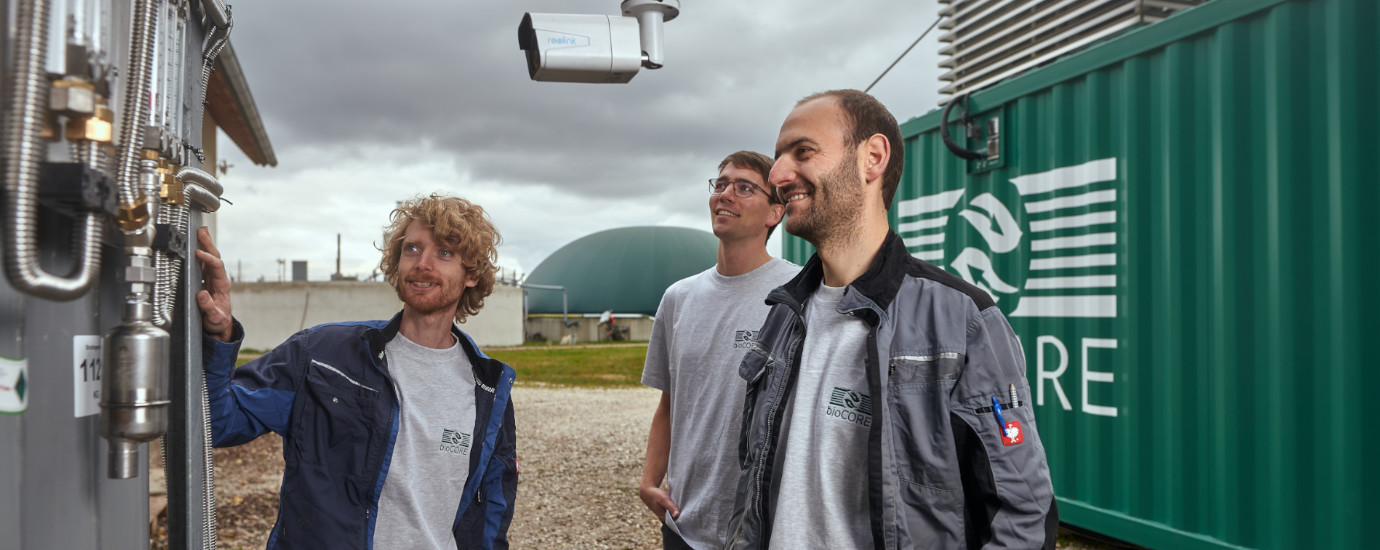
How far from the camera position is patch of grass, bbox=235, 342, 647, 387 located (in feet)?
52.1

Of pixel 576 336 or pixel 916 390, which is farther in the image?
pixel 576 336

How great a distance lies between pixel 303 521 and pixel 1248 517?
3639 mm

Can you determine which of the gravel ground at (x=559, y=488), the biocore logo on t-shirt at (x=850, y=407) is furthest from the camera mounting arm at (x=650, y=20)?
the gravel ground at (x=559, y=488)

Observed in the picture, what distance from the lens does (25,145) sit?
0.76 m

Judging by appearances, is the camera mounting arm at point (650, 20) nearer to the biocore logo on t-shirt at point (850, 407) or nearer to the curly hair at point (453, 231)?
the curly hair at point (453, 231)

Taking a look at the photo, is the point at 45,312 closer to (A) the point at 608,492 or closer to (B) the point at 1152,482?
(B) the point at 1152,482

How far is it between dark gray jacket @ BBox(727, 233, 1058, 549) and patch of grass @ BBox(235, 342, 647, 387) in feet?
36.1

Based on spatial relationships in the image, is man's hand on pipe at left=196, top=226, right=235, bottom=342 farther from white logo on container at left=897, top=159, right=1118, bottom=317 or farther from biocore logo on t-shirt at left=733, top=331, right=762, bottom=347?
white logo on container at left=897, top=159, right=1118, bottom=317

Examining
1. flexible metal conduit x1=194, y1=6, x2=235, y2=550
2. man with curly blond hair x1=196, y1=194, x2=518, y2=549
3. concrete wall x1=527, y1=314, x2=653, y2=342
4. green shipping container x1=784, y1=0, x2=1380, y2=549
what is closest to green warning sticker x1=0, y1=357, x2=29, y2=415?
flexible metal conduit x1=194, y1=6, x2=235, y2=550

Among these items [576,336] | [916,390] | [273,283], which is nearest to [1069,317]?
[916,390]

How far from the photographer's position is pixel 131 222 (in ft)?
3.26

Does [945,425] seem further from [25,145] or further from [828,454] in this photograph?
[25,145]

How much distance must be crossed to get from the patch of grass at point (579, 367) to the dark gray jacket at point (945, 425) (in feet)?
41.2

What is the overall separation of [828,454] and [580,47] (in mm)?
1887
